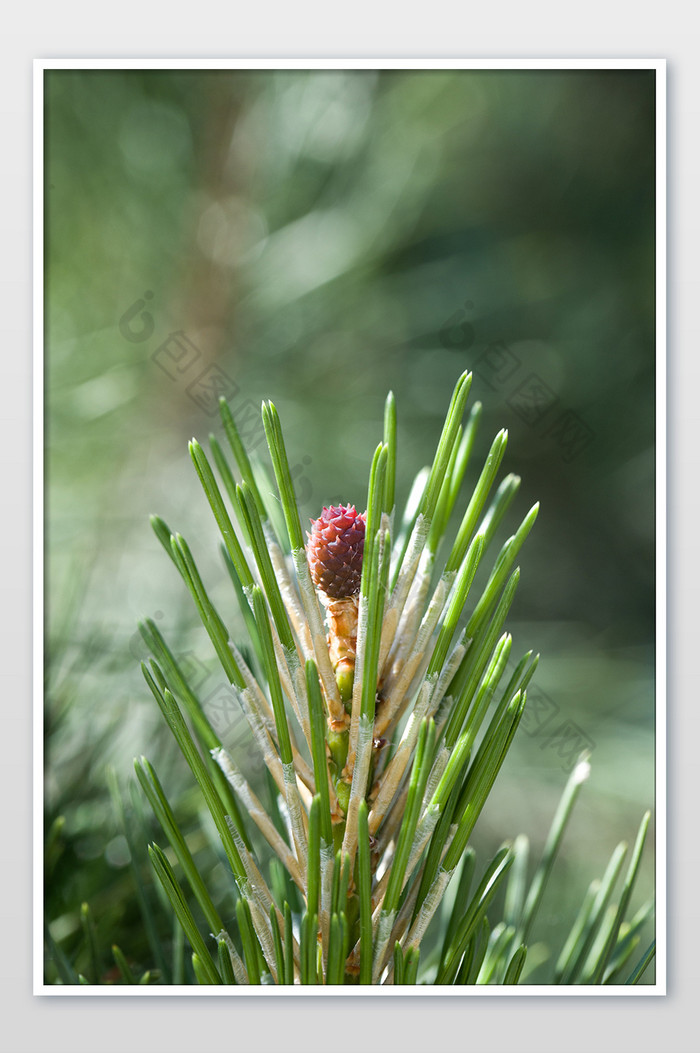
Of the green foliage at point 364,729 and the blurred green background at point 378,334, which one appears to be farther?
the blurred green background at point 378,334

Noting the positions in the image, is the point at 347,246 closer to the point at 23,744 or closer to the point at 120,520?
the point at 120,520

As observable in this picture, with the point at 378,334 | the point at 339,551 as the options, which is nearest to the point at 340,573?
the point at 339,551

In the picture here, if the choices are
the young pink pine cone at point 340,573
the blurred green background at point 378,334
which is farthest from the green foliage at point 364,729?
the blurred green background at point 378,334

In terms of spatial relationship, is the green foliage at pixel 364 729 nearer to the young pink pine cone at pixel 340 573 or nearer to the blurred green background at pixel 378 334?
the young pink pine cone at pixel 340 573

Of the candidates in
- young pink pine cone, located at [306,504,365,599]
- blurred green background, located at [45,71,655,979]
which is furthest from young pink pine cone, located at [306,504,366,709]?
blurred green background, located at [45,71,655,979]

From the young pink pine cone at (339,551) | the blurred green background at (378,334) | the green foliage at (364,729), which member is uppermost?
the blurred green background at (378,334)

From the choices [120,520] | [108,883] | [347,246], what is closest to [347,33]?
[347,246]
